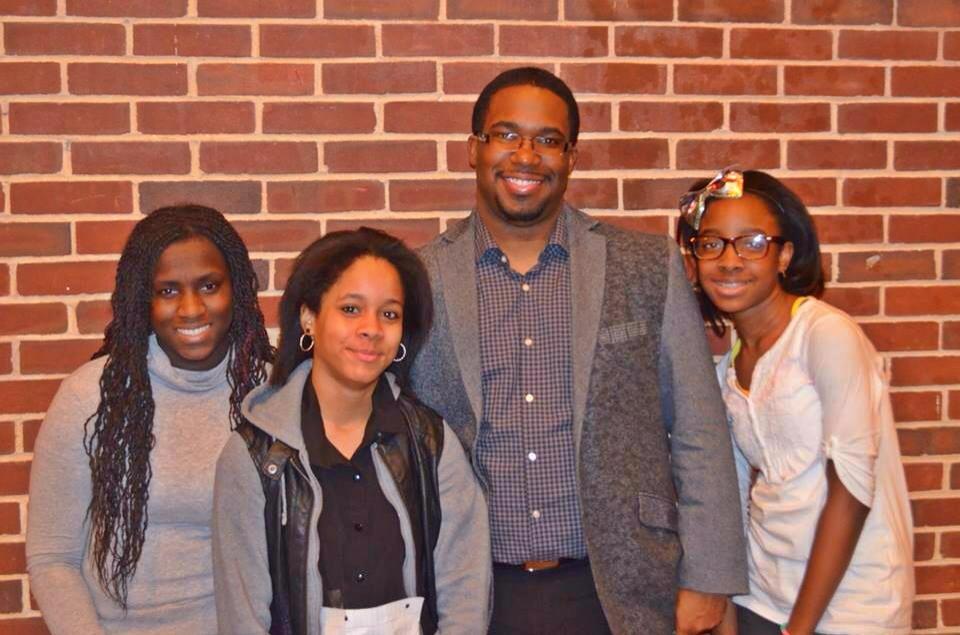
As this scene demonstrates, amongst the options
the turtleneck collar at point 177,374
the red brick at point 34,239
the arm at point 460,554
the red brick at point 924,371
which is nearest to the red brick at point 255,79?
the red brick at point 34,239

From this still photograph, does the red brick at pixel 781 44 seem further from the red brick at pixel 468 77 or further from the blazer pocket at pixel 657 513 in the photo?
the blazer pocket at pixel 657 513

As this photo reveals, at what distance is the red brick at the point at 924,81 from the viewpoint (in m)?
2.87

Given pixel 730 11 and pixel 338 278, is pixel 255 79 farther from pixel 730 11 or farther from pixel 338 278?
pixel 730 11

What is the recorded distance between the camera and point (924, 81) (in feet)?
9.43

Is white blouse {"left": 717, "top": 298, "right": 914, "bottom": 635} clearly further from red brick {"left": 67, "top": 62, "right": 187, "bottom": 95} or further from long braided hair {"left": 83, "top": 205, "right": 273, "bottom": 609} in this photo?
red brick {"left": 67, "top": 62, "right": 187, "bottom": 95}

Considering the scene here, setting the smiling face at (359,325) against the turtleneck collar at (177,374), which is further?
the turtleneck collar at (177,374)

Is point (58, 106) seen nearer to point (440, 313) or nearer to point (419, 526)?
point (440, 313)

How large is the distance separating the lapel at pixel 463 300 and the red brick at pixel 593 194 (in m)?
0.44

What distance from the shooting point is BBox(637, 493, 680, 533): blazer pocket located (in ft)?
7.39

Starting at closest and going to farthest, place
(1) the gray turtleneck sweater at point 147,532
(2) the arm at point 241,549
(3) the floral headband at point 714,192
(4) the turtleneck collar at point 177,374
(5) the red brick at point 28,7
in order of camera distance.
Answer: (2) the arm at point 241,549
(1) the gray turtleneck sweater at point 147,532
(4) the turtleneck collar at point 177,374
(3) the floral headband at point 714,192
(5) the red brick at point 28,7

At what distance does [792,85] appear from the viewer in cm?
283

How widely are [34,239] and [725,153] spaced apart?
176 centimetres

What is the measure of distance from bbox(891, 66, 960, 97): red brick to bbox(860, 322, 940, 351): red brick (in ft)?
2.03

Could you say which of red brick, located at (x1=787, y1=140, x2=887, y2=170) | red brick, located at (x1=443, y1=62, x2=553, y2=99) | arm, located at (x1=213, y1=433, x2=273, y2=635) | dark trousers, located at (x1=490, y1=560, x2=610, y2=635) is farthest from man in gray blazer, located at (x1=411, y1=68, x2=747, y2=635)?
red brick, located at (x1=787, y1=140, x2=887, y2=170)
